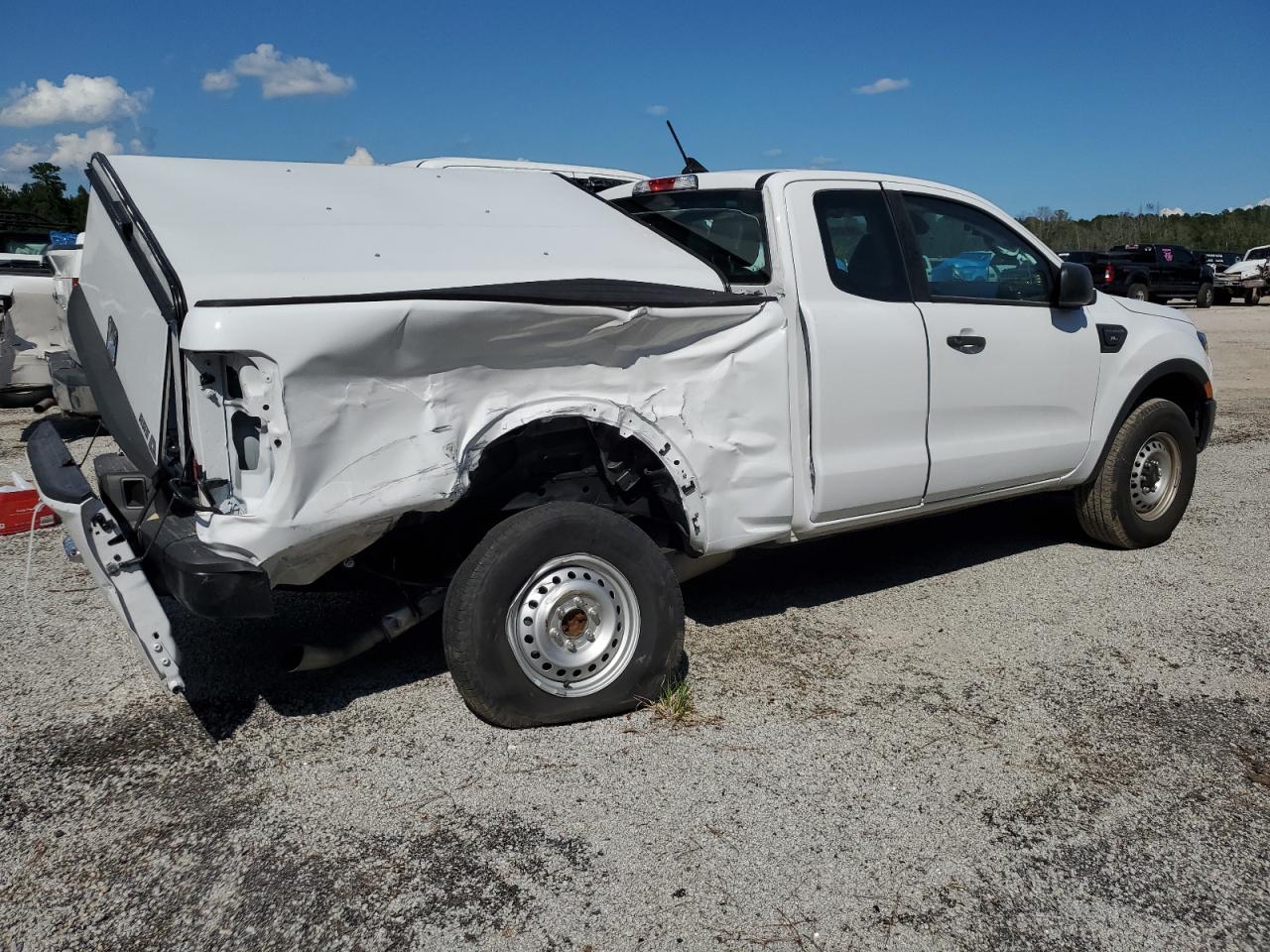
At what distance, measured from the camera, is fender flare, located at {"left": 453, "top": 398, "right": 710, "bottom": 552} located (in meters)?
3.51

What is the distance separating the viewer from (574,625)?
3791 mm

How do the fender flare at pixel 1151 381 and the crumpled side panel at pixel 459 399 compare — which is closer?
the crumpled side panel at pixel 459 399

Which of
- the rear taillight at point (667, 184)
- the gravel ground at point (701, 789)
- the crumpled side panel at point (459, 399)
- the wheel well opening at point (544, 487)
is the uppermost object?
the rear taillight at point (667, 184)

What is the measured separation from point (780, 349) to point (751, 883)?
2.00 metres

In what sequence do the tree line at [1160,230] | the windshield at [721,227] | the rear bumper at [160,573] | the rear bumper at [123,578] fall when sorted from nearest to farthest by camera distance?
the rear bumper at [160,573]
the rear bumper at [123,578]
the windshield at [721,227]
the tree line at [1160,230]

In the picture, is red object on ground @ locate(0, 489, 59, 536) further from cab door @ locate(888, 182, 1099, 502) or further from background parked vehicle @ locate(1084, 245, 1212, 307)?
background parked vehicle @ locate(1084, 245, 1212, 307)

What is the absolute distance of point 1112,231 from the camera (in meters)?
63.7

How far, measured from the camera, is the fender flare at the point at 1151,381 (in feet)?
18.6

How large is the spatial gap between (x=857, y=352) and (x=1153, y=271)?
28831 millimetres

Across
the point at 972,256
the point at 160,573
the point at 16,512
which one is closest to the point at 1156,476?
the point at 972,256

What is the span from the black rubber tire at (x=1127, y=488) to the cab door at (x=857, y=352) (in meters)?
1.58

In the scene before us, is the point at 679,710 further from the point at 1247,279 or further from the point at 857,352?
the point at 1247,279

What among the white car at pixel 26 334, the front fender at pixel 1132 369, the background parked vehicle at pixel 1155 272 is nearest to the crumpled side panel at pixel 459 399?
the front fender at pixel 1132 369

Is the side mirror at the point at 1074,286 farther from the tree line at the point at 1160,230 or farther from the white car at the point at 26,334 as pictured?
the tree line at the point at 1160,230
